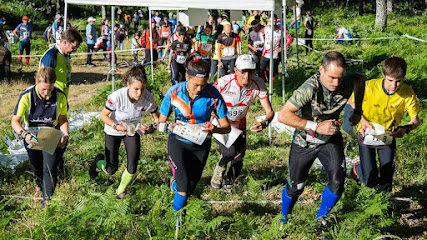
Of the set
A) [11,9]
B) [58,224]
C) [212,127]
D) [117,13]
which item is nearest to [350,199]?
[212,127]

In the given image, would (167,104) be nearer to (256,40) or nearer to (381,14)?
(256,40)

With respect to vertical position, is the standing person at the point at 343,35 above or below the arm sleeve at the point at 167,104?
above

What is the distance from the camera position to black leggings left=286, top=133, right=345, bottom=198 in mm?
4285

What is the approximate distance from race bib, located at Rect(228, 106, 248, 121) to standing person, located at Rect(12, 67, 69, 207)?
1807mm

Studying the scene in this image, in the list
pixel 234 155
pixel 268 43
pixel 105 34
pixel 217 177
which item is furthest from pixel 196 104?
pixel 105 34

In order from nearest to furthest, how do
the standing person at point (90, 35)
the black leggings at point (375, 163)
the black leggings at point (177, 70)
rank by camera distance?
1. the black leggings at point (375, 163)
2. the black leggings at point (177, 70)
3. the standing person at point (90, 35)

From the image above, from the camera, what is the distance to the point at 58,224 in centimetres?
400

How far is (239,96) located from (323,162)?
5.05 feet

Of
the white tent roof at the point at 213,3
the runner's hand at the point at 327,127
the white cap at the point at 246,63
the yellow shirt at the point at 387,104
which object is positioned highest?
the white tent roof at the point at 213,3

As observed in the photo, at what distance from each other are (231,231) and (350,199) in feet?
4.01

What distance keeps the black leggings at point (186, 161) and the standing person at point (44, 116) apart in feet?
3.87

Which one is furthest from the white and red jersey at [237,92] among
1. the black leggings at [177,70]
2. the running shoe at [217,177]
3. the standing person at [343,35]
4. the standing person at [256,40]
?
the standing person at [343,35]

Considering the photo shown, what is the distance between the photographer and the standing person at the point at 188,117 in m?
4.45

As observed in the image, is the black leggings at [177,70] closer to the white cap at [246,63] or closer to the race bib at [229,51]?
the race bib at [229,51]
